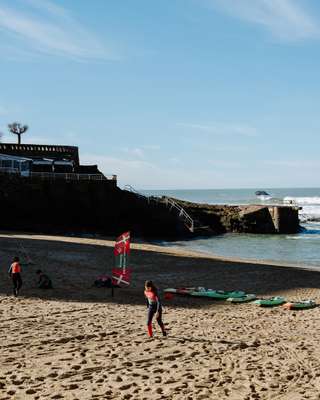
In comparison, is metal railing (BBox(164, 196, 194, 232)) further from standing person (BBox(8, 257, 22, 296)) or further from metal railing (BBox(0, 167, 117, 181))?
standing person (BBox(8, 257, 22, 296))

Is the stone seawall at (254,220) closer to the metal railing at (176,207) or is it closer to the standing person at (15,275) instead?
the metal railing at (176,207)

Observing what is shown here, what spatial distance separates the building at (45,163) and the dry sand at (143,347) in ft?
84.3

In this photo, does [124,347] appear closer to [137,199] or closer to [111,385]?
[111,385]

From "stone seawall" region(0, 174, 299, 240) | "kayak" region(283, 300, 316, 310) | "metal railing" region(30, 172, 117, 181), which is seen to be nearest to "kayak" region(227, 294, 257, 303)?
"kayak" region(283, 300, 316, 310)

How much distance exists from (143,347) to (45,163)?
45.1 meters

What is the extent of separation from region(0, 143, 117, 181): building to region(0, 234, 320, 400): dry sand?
84.3ft

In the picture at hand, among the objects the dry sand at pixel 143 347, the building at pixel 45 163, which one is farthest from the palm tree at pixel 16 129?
the dry sand at pixel 143 347

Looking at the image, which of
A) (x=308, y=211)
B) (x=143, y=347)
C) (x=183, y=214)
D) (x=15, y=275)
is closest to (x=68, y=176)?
(x=183, y=214)

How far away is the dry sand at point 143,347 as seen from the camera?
8.95 meters

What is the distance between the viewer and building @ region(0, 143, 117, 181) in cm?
4669

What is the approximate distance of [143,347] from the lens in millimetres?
11430

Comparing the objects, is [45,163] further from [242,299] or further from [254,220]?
[242,299]

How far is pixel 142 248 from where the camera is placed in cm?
3416

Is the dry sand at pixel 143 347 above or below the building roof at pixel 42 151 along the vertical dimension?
below
